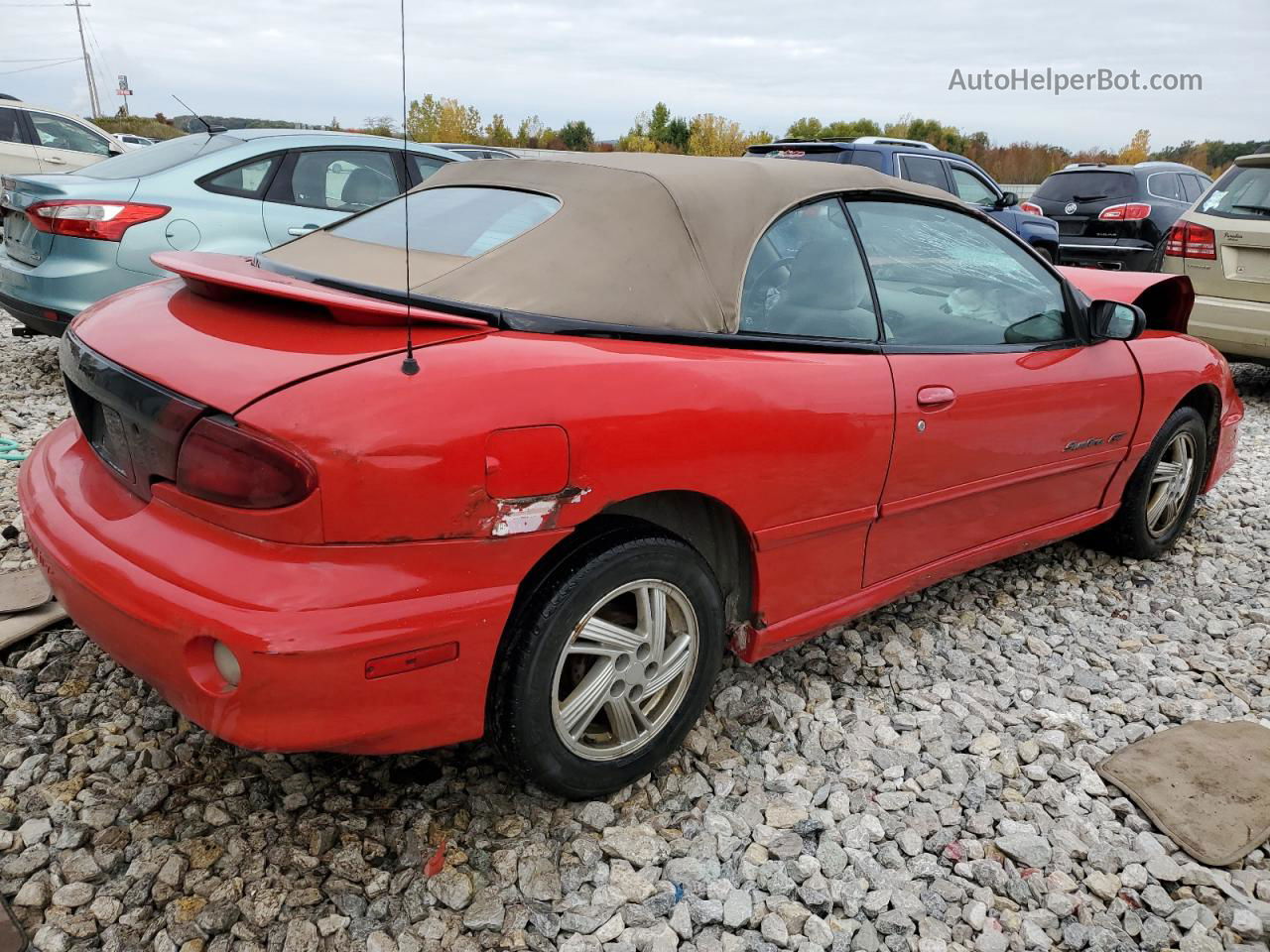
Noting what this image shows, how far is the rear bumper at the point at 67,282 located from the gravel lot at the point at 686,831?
275cm

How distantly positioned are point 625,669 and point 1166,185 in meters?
11.2

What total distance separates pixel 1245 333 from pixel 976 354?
183 inches

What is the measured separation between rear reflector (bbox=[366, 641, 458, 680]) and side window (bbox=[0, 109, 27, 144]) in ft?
39.7

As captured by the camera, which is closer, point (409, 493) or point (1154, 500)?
point (409, 493)

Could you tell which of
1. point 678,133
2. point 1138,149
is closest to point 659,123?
point 678,133

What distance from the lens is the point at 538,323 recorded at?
2119mm

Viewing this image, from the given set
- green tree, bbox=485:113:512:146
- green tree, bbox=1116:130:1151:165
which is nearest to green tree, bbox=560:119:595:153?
green tree, bbox=485:113:512:146

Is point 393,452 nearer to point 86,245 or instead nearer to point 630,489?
point 630,489

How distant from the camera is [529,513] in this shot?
1929mm

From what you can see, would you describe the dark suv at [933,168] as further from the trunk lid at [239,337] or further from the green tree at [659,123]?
the green tree at [659,123]

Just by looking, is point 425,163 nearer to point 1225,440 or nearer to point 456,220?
point 456,220

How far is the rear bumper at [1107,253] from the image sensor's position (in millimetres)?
10027

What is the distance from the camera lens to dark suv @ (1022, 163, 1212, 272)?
33.1 feet

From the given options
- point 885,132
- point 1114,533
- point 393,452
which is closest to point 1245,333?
point 1114,533
